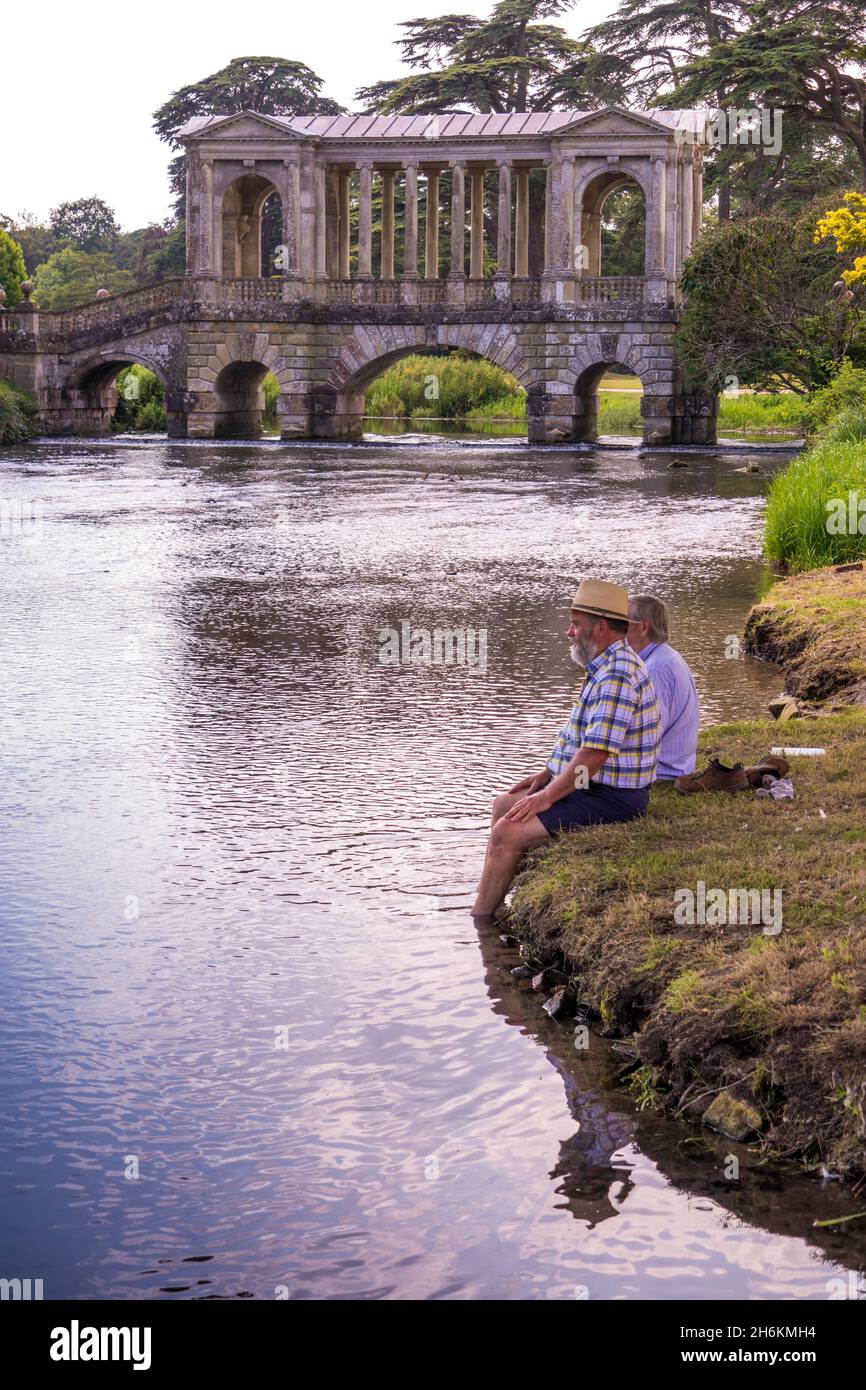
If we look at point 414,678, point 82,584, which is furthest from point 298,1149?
point 82,584

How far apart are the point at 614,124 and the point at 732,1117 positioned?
166 feet

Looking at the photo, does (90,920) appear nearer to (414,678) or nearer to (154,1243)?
(154,1243)

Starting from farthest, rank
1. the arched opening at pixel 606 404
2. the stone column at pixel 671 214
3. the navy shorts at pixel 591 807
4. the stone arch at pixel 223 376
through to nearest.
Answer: the stone arch at pixel 223 376, the arched opening at pixel 606 404, the stone column at pixel 671 214, the navy shorts at pixel 591 807

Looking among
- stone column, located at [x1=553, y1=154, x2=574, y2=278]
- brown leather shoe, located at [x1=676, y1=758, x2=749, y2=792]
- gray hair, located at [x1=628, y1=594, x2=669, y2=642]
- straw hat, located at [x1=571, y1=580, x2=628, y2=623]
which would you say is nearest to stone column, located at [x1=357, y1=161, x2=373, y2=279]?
stone column, located at [x1=553, y1=154, x2=574, y2=278]

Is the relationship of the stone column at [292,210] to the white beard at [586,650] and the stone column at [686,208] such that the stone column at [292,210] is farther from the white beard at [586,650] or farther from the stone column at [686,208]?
the white beard at [586,650]

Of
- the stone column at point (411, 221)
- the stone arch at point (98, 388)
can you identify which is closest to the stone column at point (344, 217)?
the stone column at point (411, 221)

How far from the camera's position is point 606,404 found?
69.6 meters

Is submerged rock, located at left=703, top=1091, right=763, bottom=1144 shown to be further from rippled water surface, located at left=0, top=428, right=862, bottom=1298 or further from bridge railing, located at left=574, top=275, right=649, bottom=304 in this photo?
bridge railing, located at left=574, top=275, right=649, bottom=304

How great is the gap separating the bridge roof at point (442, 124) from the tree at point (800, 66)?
5.22 ft

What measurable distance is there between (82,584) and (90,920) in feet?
42.8

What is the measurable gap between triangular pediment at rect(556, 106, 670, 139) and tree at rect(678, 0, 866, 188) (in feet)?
16.1

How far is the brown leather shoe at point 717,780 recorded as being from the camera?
33.3ft

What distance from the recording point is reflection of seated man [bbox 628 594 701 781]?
33.3 feet

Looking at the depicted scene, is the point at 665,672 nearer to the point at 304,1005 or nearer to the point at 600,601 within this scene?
the point at 600,601
